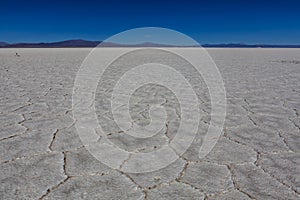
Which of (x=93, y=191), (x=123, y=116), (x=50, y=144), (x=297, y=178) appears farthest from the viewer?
(x=123, y=116)

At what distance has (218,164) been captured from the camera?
5.49 ft

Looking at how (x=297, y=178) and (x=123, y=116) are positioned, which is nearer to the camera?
(x=297, y=178)

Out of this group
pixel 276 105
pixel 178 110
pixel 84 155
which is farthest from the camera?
pixel 276 105

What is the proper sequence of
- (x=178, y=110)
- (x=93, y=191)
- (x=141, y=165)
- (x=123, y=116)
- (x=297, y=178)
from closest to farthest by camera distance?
(x=93, y=191) → (x=297, y=178) → (x=141, y=165) → (x=123, y=116) → (x=178, y=110)

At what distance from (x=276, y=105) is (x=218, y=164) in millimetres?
1870

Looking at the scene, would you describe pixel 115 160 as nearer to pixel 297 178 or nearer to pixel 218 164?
pixel 218 164

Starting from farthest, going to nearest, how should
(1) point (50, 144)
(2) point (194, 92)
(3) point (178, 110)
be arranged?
(2) point (194, 92) → (3) point (178, 110) → (1) point (50, 144)

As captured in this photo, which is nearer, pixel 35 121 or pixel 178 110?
pixel 35 121

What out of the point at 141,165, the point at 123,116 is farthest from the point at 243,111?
the point at 141,165

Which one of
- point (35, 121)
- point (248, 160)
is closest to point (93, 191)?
point (248, 160)

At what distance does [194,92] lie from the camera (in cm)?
407

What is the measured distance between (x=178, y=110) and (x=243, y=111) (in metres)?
0.65

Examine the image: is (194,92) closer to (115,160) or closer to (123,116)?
(123,116)

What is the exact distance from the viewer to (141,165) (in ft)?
5.43
